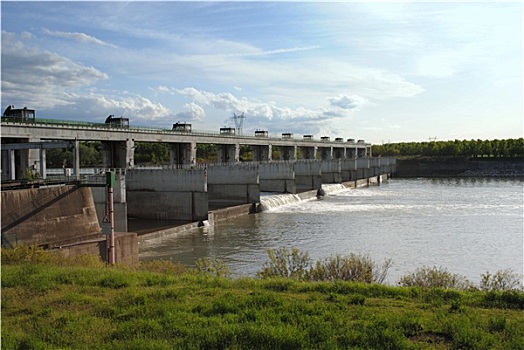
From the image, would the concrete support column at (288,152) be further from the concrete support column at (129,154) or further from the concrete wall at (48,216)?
the concrete wall at (48,216)

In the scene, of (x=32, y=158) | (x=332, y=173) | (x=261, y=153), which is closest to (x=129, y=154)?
(x=32, y=158)

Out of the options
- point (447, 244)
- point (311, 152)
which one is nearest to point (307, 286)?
point (447, 244)

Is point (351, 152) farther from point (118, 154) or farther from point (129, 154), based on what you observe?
point (129, 154)

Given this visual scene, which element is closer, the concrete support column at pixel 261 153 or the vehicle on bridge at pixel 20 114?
the vehicle on bridge at pixel 20 114

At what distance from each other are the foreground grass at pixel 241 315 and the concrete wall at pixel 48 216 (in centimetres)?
917

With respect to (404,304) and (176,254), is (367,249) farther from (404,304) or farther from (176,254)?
(404,304)

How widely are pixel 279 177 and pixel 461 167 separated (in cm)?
6927

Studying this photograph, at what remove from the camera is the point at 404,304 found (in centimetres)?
895

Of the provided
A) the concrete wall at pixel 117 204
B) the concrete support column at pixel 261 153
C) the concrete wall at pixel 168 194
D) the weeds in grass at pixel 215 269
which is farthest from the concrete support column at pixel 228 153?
the weeds in grass at pixel 215 269

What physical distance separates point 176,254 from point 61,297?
17.1 meters

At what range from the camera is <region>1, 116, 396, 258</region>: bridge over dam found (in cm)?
2466

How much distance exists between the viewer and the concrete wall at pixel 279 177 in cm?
5653

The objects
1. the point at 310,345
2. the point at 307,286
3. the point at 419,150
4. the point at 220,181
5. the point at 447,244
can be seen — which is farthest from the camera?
the point at 419,150

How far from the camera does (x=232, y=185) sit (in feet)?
156
